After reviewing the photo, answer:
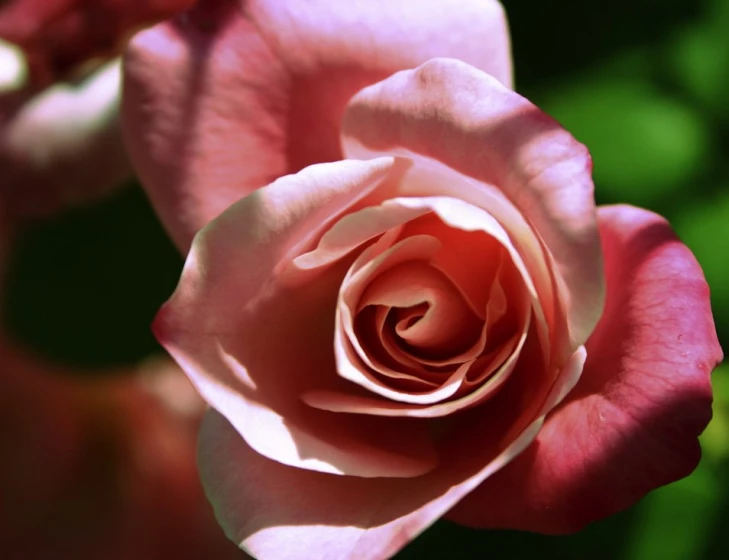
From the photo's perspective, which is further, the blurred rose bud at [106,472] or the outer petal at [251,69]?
the blurred rose bud at [106,472]

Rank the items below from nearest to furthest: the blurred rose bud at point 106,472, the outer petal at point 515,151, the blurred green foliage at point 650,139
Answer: the outer petal at point 515,151 < the blurred green foliage at point 650,139 < the blurred rose bud at point 106,472

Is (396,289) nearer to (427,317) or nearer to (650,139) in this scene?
(427,317)

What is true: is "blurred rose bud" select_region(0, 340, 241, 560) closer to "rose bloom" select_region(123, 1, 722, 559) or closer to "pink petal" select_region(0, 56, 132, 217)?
"pink petal" select_region(0, 56, 132, 217)

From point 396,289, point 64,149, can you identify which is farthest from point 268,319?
point 64,149

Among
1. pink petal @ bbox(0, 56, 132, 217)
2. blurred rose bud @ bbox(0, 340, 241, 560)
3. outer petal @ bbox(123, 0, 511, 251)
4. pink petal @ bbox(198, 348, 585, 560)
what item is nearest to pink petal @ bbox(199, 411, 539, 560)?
pink petal @ bbox(198, 348, 585, 560)

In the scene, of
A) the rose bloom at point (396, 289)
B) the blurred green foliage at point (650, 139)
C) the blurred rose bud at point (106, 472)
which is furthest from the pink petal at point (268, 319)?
the blurred rose bud at point (106, 472)

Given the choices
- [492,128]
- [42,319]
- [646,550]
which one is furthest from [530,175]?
[42,319]

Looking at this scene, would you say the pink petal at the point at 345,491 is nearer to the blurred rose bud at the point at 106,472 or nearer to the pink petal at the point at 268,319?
the pink petal at the point at 268,319
